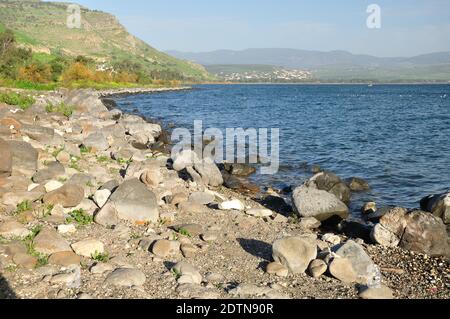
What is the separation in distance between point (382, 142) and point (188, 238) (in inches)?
941

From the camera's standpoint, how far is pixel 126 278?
24.1ft

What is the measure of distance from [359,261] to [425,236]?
10.1 feet

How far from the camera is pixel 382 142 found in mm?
30562

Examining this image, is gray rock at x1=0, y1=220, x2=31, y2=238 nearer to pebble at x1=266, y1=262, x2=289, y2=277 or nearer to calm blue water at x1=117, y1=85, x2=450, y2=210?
pebble at x1=266, y1=262, x2=289, y2=277

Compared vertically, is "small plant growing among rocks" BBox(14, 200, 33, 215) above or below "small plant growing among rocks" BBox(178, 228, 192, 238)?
above

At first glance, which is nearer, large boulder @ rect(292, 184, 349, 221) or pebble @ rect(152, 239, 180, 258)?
A: pebble @ rect(152, 239, 180, 258)

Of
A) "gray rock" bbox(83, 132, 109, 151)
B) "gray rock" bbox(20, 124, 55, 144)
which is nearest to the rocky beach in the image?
"gray rock" bbox(20, 124, 55, 144)

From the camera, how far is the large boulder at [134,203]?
413 inches

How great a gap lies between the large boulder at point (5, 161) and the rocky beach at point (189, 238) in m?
0.03

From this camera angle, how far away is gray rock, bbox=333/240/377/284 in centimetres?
827

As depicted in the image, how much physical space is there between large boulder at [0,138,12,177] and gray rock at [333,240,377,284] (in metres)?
8.37
